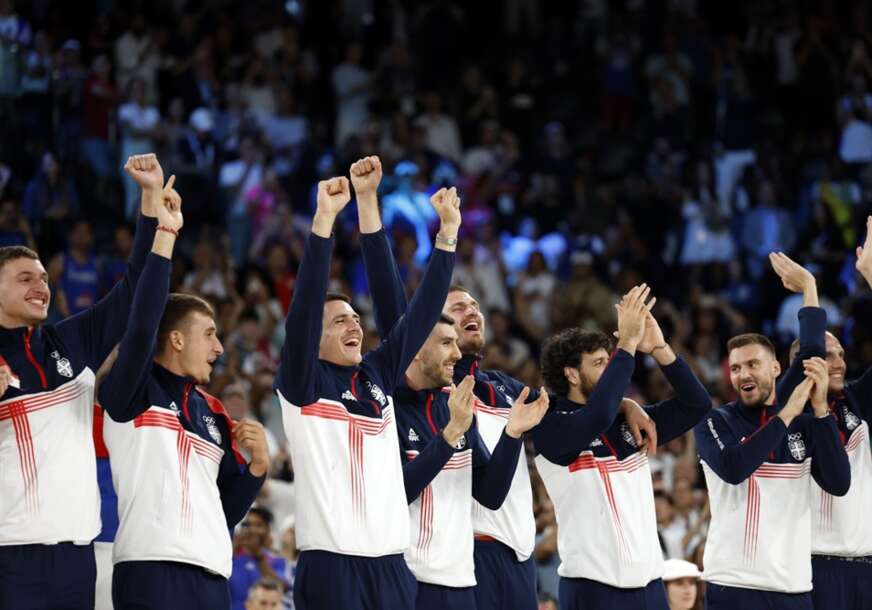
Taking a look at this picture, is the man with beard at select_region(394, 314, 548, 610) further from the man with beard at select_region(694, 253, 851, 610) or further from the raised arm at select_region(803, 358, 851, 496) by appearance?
the raised arm at select_region(803, 358, 851, 496)

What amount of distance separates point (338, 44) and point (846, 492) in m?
14.6

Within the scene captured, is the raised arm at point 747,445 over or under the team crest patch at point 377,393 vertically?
under

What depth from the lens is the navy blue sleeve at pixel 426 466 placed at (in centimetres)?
784

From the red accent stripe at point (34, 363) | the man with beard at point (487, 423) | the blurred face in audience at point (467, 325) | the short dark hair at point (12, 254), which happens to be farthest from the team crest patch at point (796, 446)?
the short dark hair at point (12, 254)

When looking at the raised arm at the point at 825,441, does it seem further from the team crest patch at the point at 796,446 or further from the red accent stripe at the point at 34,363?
the red accent stripe at the point at 34,363

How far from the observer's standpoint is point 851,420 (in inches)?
374

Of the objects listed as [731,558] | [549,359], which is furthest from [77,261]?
[731,558]

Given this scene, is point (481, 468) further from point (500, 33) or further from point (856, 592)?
point (500, 33)

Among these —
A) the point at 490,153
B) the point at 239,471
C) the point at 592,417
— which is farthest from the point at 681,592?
the point at 490,153

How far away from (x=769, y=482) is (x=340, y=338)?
2974 millimetres

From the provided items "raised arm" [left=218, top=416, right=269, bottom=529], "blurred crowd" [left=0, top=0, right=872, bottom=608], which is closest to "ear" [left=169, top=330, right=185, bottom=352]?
"raised arm" [left=218, top=416, right=269, bottom=529]

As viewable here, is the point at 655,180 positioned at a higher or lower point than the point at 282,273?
higher

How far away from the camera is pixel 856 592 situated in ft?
30.3

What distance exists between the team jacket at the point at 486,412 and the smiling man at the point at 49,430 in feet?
4.69
